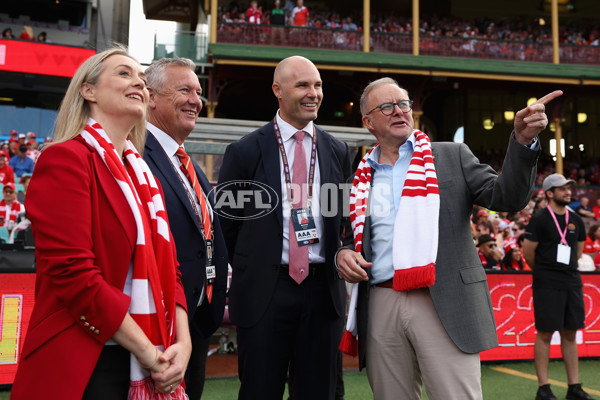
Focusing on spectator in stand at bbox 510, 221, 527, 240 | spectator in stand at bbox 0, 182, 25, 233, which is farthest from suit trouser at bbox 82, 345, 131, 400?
spectator in stand at bbox 510, 221, 527, 240

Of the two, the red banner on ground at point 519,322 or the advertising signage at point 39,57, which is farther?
the advertising signage at point 39,57

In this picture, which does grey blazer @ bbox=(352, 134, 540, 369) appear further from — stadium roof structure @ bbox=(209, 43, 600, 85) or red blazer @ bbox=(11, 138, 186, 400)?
stadium roof structure @ bbox=(209, 43, 600, 85)

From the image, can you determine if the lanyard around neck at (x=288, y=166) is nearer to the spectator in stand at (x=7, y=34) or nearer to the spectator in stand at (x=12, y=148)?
the spectator in stand at (x=12, y=148)

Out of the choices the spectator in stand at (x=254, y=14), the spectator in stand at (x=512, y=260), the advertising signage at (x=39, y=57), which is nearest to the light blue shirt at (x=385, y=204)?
the spectator in stand at (x=512, y=260)

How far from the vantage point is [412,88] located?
62.6 ft

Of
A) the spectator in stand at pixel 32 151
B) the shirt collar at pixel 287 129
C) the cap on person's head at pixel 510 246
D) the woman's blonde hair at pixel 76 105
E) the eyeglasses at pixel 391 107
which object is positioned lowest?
the cap on person's head at pixel 510 246

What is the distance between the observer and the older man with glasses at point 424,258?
267 cm

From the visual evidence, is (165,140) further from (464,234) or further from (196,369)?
(464,234)

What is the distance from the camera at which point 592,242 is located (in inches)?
489

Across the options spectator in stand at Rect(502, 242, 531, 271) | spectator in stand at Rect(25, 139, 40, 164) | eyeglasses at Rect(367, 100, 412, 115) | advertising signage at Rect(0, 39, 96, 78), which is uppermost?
advertising signage at Rect(0, 39, 96, 78)

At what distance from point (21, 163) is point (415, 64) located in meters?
A: 11.9

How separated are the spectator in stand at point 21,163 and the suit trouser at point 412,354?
13.3 metres

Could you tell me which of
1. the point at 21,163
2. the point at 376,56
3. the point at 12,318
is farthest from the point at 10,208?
the point at 376,56

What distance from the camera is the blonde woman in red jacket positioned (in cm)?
178
